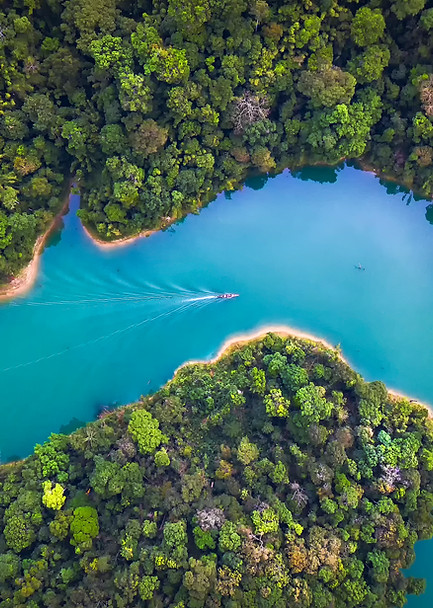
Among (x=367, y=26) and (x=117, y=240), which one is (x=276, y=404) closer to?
(x=117, y=240)

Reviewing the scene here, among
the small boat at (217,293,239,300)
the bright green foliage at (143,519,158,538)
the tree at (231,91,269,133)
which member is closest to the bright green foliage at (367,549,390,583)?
the bright green foliage at (143,519,158,538)

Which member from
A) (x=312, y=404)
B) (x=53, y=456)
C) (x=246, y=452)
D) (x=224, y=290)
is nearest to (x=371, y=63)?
(x=224, y=290)

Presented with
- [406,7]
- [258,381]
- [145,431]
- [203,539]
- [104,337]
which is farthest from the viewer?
[104,337]

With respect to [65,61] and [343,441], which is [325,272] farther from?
[65,61]

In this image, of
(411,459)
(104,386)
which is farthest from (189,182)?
(411,459)

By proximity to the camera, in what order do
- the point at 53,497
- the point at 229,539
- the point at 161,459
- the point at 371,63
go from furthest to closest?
the point at 371,63
the point at 161,459
the point at 53,497
the point at 229,539

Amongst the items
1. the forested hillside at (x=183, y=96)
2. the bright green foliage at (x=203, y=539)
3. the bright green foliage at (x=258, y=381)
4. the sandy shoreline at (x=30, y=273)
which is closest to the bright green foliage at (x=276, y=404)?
the bright green foliage at (x=258, y=381)

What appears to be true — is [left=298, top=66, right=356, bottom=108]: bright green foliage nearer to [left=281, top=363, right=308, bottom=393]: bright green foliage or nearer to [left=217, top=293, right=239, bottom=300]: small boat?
[left=217, top=293, right=239, bottom=300]: small boat
